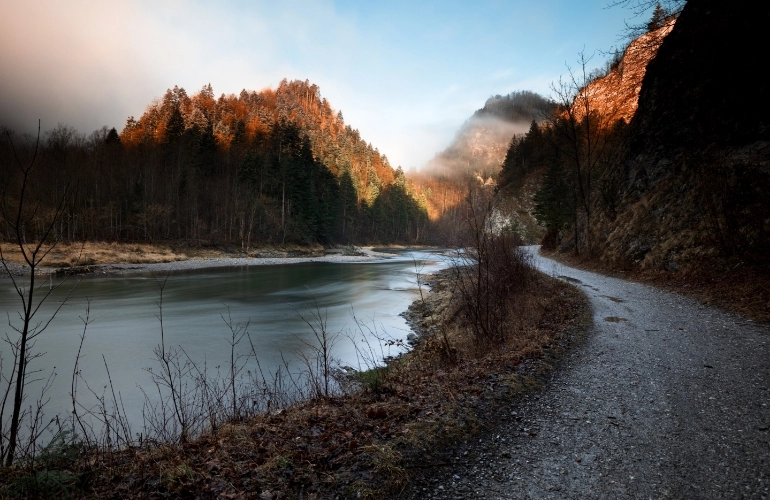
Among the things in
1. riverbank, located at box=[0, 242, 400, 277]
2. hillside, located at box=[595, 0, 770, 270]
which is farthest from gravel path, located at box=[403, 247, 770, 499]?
riverbank, located at box=[0, 242, 400, 277]

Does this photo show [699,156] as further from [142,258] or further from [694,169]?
[142,258]

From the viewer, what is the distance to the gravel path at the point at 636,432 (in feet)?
9.77

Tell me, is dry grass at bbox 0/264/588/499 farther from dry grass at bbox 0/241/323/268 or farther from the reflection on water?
dry grass at bbox 0/241/323/268

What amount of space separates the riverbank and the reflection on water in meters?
4.20

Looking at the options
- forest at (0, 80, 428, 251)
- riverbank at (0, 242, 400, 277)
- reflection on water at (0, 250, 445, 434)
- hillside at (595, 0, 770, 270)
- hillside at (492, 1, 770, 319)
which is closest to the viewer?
hillside at (492, 1, 770, 319)


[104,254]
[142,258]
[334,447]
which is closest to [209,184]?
[142,258]

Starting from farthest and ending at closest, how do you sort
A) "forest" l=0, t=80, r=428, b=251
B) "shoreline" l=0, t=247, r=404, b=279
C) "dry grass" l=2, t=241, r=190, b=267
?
"forest" l=0, t=80, r=428, b=251 → "dry grass" l=2, t=241, r=190, b=267 → "shoreline" l=0, t=247, r=404, b=279

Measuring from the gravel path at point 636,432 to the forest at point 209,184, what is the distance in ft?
110

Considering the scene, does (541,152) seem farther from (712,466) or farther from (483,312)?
(712,466)

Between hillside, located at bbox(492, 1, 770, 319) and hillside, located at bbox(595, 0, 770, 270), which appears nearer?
hillside, located at bbox(492, 1, 770, 319)

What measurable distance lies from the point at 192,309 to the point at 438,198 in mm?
149847

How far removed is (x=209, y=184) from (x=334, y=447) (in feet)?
193

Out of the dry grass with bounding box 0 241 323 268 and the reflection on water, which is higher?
the dry grass with bounding box 0 241 323 268

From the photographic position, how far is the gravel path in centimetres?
298
